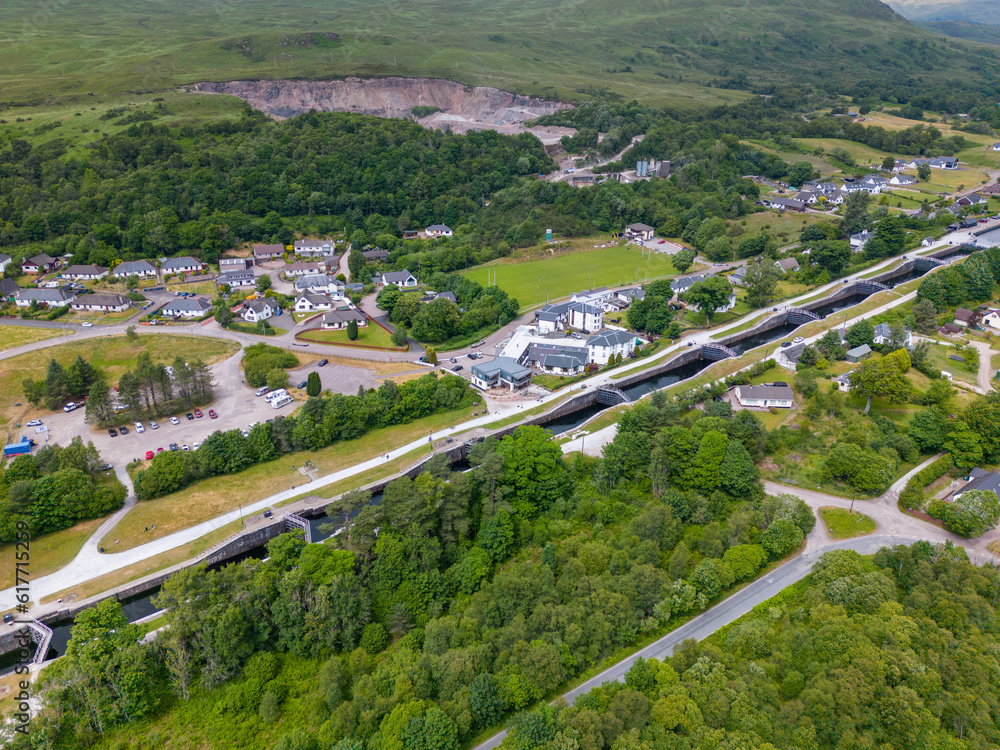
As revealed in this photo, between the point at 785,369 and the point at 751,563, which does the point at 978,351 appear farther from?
the point at 751,563

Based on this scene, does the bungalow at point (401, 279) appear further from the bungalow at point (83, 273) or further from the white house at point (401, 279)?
the bungalow at point (83, 273)

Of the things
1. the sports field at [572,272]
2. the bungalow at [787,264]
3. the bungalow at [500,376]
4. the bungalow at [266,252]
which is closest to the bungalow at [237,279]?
the bungalow at [266,252]

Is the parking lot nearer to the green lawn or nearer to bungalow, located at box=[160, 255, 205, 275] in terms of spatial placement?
the green lawn

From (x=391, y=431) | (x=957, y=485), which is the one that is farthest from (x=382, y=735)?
(x=957, y=485)

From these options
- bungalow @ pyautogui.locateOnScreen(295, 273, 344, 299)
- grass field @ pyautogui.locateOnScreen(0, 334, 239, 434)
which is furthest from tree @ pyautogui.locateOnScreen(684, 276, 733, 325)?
grass field @ pyautogui.locateOnScreen(0, 334, 239, 434)

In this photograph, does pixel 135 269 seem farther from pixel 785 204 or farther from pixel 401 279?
pixel 785 204
